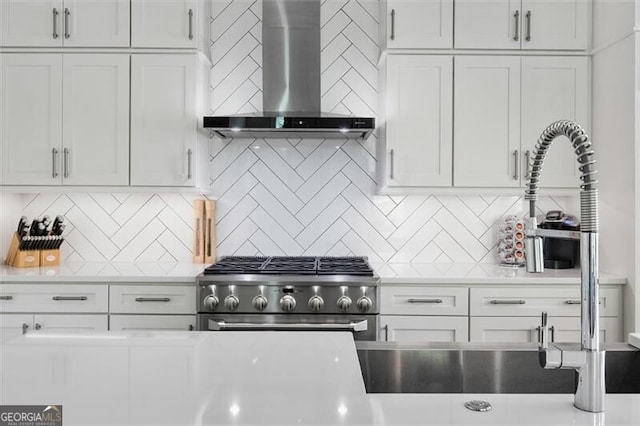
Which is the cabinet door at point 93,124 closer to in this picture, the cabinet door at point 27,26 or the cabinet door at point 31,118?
the cabinet door at point 31,118

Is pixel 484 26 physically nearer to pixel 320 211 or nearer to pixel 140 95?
pixel 320 211

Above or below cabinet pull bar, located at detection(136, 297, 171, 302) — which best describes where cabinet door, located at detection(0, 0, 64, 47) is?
above

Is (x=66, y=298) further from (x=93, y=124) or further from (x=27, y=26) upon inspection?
(x=27, y=26)

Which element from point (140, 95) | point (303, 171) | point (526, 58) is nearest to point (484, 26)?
point (526, 58)

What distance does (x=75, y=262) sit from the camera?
141 inches

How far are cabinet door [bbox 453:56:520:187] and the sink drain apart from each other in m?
2.30

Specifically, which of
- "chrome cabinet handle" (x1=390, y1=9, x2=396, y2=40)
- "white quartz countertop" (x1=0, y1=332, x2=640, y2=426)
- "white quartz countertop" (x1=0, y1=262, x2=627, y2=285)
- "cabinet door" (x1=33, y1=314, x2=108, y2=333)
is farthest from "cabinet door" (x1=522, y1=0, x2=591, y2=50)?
"cabinet door" (x1=33, y1=314, x2=108, y2=333)

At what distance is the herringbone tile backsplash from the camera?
362 cm

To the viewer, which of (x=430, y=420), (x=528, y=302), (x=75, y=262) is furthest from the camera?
(x=75, y=262)

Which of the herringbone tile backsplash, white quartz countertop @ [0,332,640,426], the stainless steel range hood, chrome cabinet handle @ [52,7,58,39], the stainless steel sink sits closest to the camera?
white quartz countertop @ [0,332,640,426]

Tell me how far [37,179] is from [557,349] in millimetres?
3082

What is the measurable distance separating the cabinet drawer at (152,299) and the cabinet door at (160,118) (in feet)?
2.22

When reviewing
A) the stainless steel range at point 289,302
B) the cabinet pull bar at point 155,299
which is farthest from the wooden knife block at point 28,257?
the stainless steel range at point 289,302

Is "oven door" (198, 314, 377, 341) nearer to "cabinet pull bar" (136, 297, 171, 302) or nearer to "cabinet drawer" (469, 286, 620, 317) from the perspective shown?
"cabinet pull bar" (136, 297, 171, 302)
